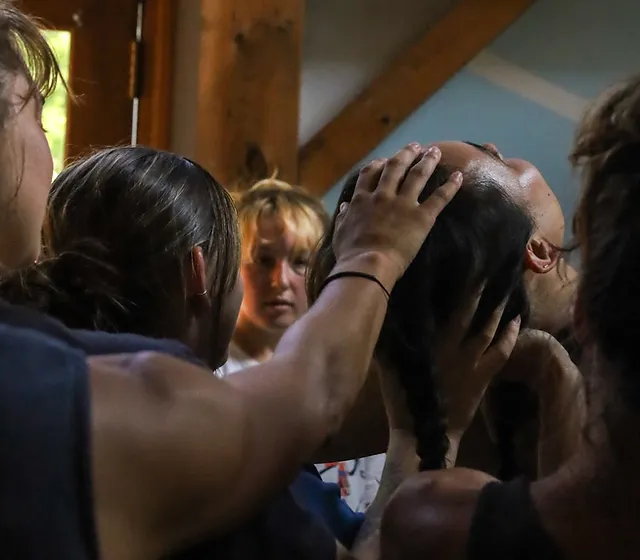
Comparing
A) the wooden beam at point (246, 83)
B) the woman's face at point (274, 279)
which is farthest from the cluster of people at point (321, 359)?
the woman's face at point (274, 279)

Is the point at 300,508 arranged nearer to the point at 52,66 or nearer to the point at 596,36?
the point at 52,66

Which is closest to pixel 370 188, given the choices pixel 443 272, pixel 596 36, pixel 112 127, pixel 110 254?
pixel 443 272

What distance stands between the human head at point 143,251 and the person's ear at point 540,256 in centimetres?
37

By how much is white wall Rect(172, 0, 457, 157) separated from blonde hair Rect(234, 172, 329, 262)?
0.31m

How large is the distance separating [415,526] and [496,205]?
1.24ft

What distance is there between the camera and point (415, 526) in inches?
28.3

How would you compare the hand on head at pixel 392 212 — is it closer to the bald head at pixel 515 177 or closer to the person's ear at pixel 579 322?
the bald head at pixel 515 177

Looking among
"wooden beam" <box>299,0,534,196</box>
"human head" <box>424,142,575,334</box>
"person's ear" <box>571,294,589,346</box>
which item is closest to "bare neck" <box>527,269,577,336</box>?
"human head" <box>424,142,575,334</box>

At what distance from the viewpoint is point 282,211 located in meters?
2.01

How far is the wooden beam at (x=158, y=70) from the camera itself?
206 cm

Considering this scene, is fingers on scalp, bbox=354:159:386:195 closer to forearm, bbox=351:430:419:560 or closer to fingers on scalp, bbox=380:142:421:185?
fingers on scalp, bbox=380:142:421:185

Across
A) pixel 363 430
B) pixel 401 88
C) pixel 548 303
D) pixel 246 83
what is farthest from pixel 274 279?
pixel 548 303

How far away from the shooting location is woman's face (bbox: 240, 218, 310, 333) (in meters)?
2.08

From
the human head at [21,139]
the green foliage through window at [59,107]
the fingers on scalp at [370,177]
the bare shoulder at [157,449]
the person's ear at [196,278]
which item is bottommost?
the green foliage through window at [59,107]
